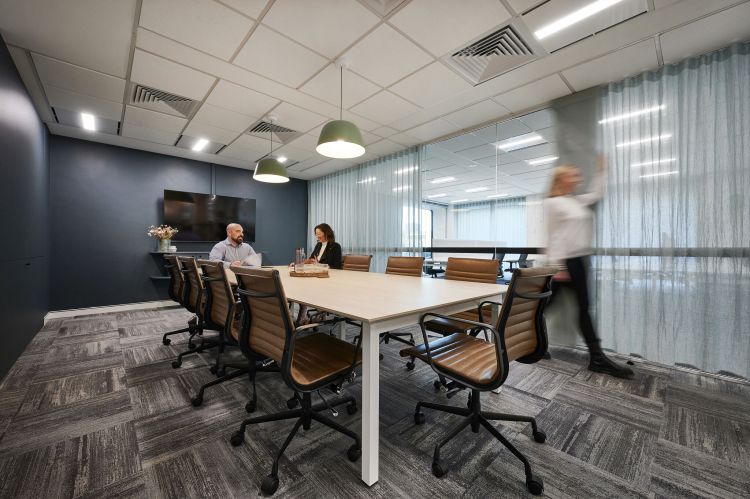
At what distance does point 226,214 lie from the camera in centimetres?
591

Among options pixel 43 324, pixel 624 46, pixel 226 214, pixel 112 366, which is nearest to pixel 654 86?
pixel 624 46

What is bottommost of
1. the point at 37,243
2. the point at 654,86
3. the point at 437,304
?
the point at 437,304

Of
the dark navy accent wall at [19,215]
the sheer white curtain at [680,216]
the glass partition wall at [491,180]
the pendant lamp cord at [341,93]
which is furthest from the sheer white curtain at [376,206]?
the dark navy accent wall at [19,215]

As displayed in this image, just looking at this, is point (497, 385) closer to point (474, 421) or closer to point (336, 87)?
point (474, 421)

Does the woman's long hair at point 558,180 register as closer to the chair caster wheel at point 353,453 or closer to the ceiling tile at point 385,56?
the ceiling tile at point 385,56

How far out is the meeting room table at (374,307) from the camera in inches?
53.0

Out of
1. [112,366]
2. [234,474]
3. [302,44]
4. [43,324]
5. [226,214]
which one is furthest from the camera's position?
[226,214]

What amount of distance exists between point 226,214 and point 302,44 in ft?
14.2

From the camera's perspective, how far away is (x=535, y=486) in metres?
1.30

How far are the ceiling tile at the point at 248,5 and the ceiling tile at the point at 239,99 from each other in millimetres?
1061

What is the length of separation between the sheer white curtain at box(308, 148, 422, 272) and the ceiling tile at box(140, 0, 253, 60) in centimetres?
319

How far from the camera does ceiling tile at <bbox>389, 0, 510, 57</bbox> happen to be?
204 centimetres

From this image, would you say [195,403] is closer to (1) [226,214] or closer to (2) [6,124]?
(2) [6,124]

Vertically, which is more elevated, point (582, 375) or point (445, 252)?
point (445, 252)
